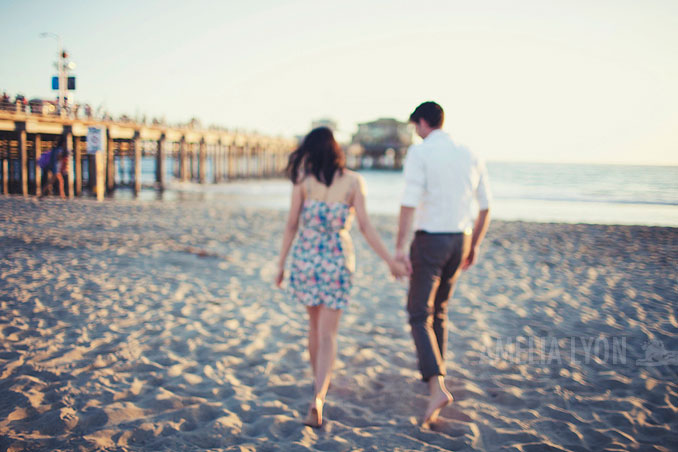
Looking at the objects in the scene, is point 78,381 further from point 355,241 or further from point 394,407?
point 355,241

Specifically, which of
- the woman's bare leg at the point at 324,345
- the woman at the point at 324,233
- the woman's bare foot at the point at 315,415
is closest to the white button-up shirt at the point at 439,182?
the woman at the point at 324,233

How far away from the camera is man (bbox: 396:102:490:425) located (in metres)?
2.66

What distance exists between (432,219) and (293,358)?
1878mm

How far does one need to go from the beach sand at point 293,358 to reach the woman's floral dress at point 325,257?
2.71ft

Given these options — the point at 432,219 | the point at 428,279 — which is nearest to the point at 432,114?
the point at 432,219

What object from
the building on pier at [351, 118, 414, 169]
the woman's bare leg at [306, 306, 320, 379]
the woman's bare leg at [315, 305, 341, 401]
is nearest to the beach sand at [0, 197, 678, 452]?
the woman's bare leg at [315, 305, 341, 401]

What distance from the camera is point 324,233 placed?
2.71 metres

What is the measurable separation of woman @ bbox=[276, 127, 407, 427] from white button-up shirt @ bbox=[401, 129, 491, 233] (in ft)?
1.02

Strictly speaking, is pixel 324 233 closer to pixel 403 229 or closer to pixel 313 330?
pixel 403 229

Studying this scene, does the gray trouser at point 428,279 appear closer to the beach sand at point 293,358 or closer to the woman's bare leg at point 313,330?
the beach sand at point 293,358

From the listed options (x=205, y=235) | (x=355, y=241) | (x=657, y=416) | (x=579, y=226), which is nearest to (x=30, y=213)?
(x=205, y=235)

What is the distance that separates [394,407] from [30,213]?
433 inches

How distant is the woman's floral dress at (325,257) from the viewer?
2.68 metres

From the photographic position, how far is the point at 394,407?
118 inches
